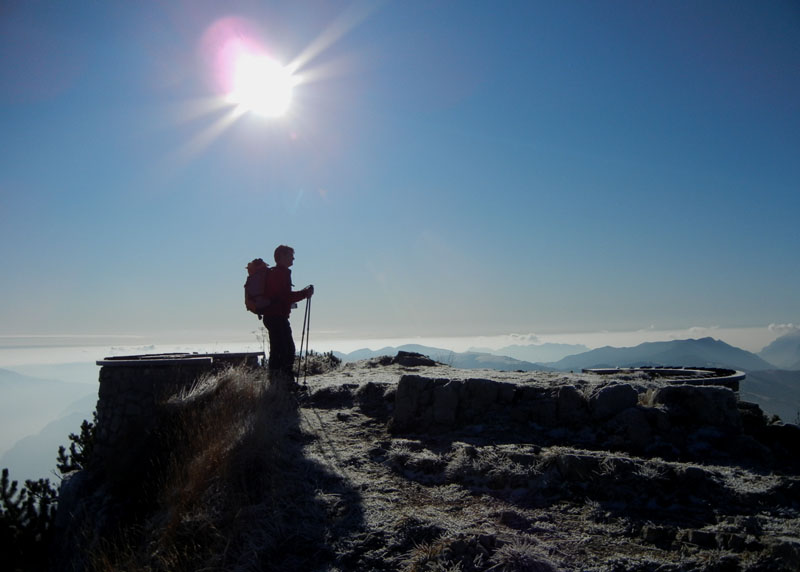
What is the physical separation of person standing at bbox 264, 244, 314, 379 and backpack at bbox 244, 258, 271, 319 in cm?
9

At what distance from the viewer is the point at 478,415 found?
6.60 meters

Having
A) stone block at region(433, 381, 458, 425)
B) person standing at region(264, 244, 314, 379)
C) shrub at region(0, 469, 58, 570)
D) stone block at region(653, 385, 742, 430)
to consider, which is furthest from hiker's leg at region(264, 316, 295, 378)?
stone block at region(653, 385, 742, 430)

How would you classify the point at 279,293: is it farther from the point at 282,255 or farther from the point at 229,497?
the point at 229,497

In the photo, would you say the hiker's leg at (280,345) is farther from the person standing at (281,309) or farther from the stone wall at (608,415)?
the stone wall at (608,415)

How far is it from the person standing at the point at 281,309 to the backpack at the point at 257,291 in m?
0.09

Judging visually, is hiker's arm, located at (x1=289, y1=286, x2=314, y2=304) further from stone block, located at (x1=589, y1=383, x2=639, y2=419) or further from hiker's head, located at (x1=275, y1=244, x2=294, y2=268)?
stone block, located at (x1=589, y1=383, x2=639, y2=419)

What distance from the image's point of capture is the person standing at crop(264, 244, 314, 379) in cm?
892

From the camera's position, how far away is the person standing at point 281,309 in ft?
29.3

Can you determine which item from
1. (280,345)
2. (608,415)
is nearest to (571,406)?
(608,415)

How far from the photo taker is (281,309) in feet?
29.3

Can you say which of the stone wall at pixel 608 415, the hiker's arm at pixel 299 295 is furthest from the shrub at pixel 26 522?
the stone wall at pixel 608 415

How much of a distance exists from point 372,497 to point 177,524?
1.79 meters

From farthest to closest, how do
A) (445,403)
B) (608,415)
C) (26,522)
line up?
1. (26,522)
2. (445,403)
3. (608,415)

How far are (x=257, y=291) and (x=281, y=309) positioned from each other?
1.73ft
